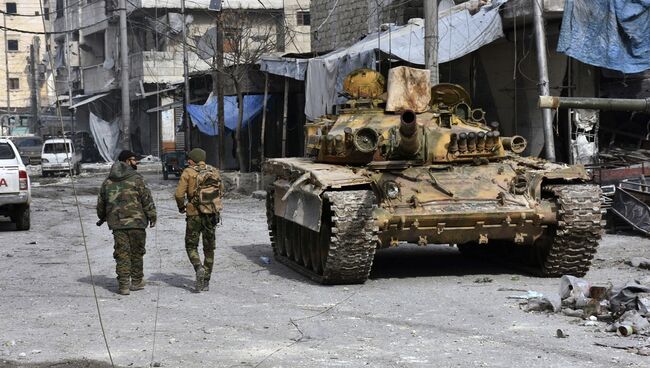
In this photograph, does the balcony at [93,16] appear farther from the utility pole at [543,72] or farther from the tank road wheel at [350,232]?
the tank road wheel at [350,232]

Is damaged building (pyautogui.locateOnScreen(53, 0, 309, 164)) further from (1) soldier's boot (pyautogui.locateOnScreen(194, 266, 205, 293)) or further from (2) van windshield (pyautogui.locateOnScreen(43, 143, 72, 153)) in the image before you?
(1) soldier's boot (pyautogui.locateOnScreen(194, 266, 205, 293))

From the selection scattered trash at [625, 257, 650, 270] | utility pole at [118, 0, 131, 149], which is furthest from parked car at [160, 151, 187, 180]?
scattered trash at [625, 257, 650, 270]

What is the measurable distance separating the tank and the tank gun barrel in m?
0.01

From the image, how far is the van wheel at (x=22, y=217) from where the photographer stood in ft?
66.8

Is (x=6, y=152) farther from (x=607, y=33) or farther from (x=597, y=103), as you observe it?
(x=597, y=103)

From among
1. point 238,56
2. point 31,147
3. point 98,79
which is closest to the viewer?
point 238,56

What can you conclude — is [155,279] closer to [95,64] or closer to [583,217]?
[583,217]

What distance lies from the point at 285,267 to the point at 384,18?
16.0 m

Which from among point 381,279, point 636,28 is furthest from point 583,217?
point 636,28

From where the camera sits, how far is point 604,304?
10.3 meters

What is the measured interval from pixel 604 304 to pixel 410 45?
1264 centimetres

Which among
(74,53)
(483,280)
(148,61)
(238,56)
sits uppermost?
(74,53)

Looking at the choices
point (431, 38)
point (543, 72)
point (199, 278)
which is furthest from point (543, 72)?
point (199, 278)

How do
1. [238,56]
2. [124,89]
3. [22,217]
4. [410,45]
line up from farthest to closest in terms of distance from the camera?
[124,89], [238,56], [410,45], [22,217]
